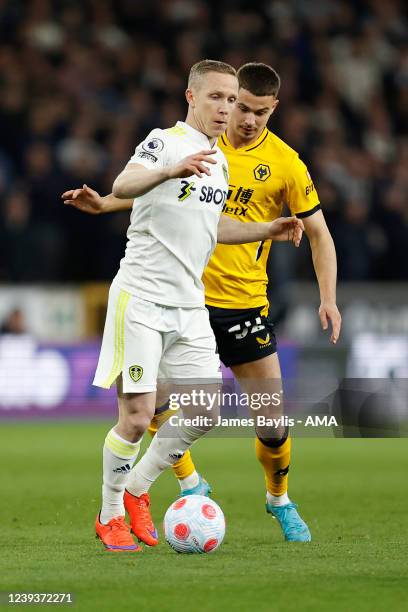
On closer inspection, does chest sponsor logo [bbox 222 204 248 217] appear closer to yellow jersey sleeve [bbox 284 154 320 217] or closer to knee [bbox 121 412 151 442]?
yellow jersey sleeve [bbox 284 154 320 217]

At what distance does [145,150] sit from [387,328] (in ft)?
33.5

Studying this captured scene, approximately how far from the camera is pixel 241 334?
22.5 ft

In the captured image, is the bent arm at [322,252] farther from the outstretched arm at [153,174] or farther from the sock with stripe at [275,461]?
the outstretched arm at [153,174]

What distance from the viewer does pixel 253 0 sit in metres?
19.3

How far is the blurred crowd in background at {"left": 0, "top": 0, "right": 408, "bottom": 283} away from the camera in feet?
48.7

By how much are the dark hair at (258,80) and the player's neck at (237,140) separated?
14.4 inches

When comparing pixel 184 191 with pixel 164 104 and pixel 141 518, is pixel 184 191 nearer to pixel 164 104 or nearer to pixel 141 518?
pixel 141 518

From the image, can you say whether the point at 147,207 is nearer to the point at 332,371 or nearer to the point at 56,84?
the point at 332,371

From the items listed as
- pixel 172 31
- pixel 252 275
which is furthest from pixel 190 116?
pixel 172 31

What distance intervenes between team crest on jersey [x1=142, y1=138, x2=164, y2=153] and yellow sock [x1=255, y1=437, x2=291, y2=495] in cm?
175

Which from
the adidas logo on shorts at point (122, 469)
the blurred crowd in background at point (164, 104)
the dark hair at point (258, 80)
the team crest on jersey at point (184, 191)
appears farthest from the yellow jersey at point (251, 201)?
the blurred crowd in background at point (164, 104)

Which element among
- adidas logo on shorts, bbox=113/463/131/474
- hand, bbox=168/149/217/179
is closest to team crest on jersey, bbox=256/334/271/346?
adidas logo on shorts, bbox=113/463/131/474

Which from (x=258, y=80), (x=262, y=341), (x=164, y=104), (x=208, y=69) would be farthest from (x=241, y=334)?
(x=164, y=104)

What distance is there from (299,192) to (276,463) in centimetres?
140
